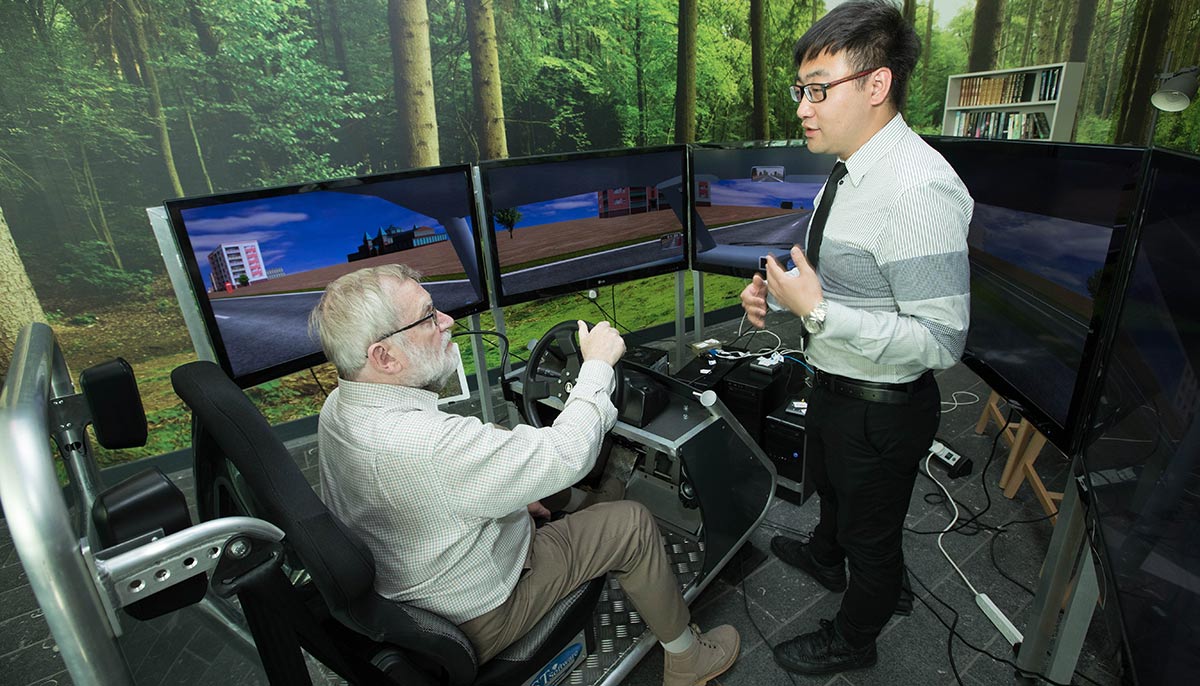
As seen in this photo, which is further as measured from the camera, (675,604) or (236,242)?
(236,242)

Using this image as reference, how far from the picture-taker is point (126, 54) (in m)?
3.15

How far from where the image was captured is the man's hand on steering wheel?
4.78ft

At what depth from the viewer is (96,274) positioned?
3.31m

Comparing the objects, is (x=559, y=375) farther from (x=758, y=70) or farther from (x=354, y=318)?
(x=758, y=70)

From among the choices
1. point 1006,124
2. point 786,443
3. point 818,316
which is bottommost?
point 786,443

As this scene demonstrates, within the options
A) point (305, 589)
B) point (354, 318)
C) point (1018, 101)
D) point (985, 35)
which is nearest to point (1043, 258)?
point (354, 318)

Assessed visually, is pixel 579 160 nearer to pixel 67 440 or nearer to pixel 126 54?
pixel 67 440

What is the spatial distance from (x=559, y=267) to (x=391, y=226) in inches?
29.9

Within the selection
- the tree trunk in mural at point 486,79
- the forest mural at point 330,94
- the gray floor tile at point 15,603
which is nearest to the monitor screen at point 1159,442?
the gray floor tile at point 15,603

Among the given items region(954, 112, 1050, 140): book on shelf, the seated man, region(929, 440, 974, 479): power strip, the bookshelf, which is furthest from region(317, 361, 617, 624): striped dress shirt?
the bookshelf

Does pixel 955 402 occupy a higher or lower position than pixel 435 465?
lower

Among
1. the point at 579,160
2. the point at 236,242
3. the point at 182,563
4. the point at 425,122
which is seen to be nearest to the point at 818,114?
the point at 579,160

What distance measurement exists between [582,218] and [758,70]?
357 cm

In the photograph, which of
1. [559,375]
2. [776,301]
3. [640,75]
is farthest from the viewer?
[640,75]
